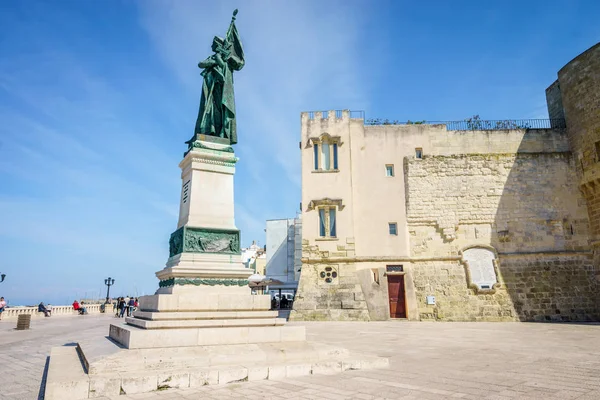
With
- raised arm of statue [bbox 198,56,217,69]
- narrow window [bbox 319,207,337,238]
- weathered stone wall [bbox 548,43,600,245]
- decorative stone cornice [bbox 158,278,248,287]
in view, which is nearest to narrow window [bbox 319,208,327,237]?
narrow window [bbox 319,207,337,238]

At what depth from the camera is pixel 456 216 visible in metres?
20.6

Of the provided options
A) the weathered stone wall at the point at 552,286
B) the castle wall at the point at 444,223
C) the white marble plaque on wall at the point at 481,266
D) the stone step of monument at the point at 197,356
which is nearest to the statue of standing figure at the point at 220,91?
the stone step of monument at the point at 197,356

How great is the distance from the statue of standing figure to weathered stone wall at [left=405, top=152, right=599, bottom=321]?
1425 centimetres

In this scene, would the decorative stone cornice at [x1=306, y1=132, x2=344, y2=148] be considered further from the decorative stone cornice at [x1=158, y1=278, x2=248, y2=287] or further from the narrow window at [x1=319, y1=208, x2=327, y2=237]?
the decorative stone cornice at [x1=158, y1=278, x2=248, y2=287]

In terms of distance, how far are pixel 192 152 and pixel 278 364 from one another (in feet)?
14.2

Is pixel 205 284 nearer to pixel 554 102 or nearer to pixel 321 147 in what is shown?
pixel 321 147

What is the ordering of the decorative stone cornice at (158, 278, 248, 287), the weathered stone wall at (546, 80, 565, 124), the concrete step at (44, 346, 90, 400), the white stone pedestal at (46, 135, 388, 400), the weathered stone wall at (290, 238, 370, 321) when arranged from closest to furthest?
the concrete step at (44, 346, 90, 400) < the white stone pedestal at (46, 135, 388, 400) < the decorative stone cornice at (158, 278, 248, 287) < the weathered stone wall at (290, 238, 370, 321) < the weathered stone wall at (546, 80, 565, 124)

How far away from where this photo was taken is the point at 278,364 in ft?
19.0

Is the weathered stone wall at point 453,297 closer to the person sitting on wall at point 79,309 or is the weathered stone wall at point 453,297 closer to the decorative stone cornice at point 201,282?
the decorative stone cornice at point 201,282

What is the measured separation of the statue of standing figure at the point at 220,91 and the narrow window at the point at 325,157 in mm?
12658

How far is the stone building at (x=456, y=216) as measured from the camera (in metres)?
19.4

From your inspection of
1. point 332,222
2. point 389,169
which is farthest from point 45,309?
point 389,169

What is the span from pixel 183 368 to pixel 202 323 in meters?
1.05

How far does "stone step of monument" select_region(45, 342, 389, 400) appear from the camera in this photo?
4672 millimetres
